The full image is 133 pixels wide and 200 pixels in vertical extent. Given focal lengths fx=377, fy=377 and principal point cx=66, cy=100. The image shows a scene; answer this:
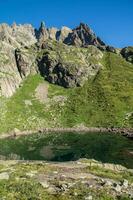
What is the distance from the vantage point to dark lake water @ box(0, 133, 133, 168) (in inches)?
4163

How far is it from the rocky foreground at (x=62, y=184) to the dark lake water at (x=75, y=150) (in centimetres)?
3651

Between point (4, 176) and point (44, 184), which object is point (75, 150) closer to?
point (4, 176)

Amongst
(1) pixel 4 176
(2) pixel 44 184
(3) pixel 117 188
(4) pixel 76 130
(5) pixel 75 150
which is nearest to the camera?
(3) pixel 117 188

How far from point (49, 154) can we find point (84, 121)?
276ft

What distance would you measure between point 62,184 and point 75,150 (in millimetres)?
78028

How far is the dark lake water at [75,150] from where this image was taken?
106m

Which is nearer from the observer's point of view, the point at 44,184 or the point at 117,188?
the point at 117,188

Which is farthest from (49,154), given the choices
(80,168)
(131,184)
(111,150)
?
(131,184)

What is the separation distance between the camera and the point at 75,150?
121 metres

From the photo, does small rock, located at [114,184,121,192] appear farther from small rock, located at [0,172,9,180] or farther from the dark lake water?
the dark lake water

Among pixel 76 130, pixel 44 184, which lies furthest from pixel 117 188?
pixel 76 130

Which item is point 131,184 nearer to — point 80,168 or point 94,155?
point 80,168

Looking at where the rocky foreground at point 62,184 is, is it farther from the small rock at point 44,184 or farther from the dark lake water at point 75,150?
the dark lake water at point 75,150

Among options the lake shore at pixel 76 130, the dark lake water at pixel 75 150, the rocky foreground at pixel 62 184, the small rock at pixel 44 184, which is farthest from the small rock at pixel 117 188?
the lake shore at pixel 76 130
